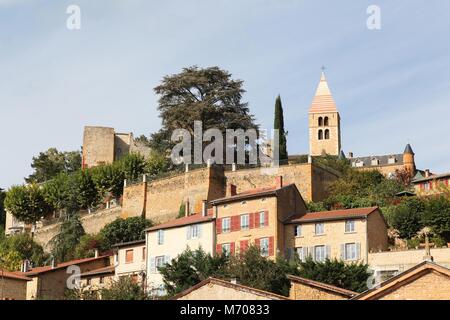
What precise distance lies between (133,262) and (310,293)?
2550cm

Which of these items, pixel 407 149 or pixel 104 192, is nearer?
pixel 104 192

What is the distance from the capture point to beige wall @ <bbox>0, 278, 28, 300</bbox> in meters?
53.8

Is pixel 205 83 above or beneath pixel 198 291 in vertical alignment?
above

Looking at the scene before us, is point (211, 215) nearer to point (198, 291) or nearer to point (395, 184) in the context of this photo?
point (395, 184)

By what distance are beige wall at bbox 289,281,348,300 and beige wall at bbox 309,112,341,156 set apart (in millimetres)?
90072

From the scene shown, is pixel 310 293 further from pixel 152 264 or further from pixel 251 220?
pixel 152 264

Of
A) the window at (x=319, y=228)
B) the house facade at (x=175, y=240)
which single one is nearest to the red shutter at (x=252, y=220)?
the house facade at (x=175, y=240)

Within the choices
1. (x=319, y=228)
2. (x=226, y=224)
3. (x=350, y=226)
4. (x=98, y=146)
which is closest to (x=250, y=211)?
(x=226, y=224)

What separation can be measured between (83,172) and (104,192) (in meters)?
3.26

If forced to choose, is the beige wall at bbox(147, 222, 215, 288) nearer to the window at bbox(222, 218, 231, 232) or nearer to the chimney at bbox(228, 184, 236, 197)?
the window at bbox(222, 218, 231, 232)

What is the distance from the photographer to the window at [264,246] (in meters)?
50.6

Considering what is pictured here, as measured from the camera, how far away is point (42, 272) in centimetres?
5612
